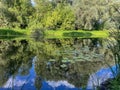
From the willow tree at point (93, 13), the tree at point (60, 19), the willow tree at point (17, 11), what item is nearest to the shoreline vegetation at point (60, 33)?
the willow tree at point (93, 13)

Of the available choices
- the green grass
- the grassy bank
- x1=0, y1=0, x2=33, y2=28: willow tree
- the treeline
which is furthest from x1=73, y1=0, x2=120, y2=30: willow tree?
the grassy bank

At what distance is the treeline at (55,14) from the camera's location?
128ft

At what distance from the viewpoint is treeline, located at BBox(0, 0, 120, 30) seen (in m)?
39.2

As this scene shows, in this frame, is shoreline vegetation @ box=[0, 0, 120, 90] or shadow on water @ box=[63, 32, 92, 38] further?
shoreline vegetation @ box=[0, 0, 120, 90]

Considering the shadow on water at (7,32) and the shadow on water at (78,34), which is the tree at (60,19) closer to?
the shadow on water at (78,34)

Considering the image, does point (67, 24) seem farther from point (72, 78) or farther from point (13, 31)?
point (72, 78)

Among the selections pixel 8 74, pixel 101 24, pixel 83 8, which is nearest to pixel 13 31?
pixel 83 8

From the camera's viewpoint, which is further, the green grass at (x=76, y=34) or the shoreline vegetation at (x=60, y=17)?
the shoreline vegetation at (x=60, y=17)

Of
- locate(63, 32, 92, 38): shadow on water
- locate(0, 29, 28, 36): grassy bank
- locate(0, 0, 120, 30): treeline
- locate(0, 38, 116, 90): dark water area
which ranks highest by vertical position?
locate(0, 0, 120, 30): treeline

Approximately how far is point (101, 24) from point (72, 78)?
109 ft

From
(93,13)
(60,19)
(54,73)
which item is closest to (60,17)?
→ (60,19)

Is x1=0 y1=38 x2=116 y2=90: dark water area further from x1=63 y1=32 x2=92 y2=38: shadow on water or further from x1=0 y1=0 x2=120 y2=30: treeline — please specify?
x1=0 y1=0 x2=120 y2=30: treeline

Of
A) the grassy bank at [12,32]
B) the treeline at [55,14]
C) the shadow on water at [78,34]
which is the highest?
the treeline at [55,14]

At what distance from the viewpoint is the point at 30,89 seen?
7918mm
